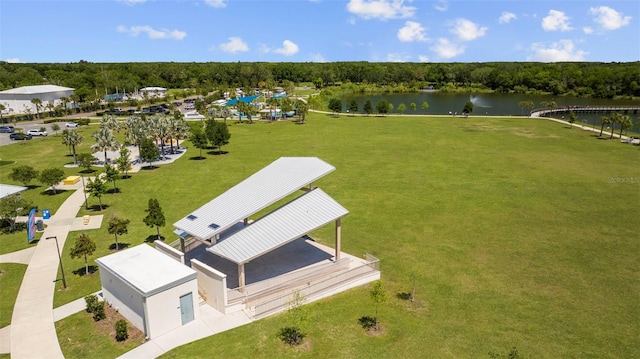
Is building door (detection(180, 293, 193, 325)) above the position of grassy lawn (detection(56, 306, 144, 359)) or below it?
above

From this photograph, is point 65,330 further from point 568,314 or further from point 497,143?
point 497,143

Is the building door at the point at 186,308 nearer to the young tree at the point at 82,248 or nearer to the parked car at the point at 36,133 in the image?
the young tree at the point at 82,248

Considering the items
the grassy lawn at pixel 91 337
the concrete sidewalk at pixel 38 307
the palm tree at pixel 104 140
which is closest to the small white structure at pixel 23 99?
the palm tree at pixel 104 140

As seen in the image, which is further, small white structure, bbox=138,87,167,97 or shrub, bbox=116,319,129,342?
small white structure, bbox=138,87,167,97

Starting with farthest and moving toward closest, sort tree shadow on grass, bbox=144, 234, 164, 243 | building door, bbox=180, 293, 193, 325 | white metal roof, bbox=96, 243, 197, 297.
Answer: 1. tree shadow on grass, bbox=144, 234, 164, 243
2. building door, bbox=180, 293, 193, 325
3. white metal roof, bbox=96, 243, 197, 297

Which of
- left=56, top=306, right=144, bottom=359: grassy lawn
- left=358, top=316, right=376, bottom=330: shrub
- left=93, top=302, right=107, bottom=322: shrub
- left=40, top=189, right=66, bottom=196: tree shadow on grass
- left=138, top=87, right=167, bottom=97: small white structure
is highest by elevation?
left=138, top=87, right=167, bottom=97: small white structure

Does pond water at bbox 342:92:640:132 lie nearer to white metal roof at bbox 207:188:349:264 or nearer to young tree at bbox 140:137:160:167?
young tree at bbox 140:137:160:167

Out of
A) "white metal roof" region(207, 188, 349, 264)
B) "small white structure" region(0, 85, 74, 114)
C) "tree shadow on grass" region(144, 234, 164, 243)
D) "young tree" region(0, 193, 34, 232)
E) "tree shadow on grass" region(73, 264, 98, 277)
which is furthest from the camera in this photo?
"small white structure" region(0, 85, 74, 114)

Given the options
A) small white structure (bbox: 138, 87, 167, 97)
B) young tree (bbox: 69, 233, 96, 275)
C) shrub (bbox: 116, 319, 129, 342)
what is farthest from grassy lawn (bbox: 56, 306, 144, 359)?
small white structure (bbox: 138, 87, 167, 97)
